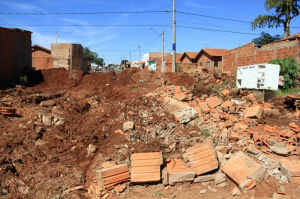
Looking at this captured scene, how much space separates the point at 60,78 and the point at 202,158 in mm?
9498

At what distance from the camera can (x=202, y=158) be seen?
488 cm

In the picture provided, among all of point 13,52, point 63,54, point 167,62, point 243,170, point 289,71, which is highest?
point 167,62

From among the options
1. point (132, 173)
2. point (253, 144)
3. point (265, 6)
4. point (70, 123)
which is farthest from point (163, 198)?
point (265, 6)

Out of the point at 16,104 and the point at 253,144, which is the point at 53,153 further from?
the point at 253,144

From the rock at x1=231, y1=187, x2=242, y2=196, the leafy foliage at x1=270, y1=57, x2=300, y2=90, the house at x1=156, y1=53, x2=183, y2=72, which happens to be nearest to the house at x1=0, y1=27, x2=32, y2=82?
the rock at x1=231, y1=187, x2=242, y2=196

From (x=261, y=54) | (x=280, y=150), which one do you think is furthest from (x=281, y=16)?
(x=280, y=150)

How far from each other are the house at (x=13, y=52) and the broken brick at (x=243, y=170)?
10251 mm

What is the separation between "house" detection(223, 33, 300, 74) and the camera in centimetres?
1044

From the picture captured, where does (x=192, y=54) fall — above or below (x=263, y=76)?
above

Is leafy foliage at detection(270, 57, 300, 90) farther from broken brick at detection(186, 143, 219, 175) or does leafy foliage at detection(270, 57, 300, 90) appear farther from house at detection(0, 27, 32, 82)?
house at detection(0, 27, 32, 82)

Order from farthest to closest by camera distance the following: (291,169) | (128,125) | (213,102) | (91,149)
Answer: (213,102) → (128,125) → (91,149) → (291,169)

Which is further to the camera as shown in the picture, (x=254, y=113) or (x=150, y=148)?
(x=254, y=113)

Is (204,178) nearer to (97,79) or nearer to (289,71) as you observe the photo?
(289,71)

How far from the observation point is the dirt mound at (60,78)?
1166 centimetres
